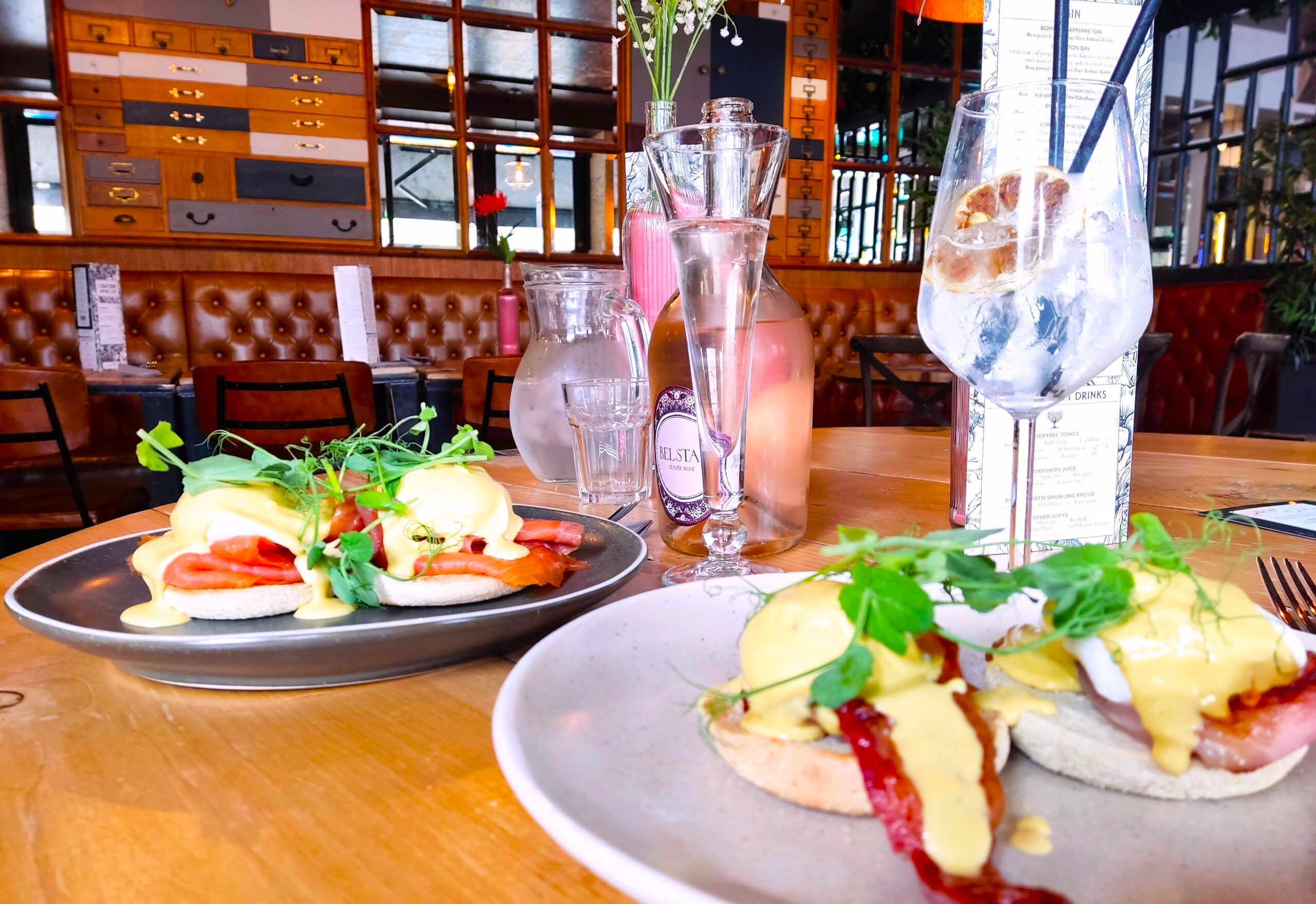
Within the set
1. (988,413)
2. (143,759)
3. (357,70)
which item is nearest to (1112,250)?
(988,413)

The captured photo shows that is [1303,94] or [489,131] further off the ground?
[1303,94]

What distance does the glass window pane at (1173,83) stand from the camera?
6.58 meters

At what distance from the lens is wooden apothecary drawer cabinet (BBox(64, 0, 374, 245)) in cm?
480

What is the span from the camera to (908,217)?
6766 mm

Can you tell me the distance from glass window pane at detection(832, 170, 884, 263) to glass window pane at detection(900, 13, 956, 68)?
3.06 ft

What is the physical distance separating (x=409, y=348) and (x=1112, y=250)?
4.84 m

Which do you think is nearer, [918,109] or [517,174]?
[517,174]

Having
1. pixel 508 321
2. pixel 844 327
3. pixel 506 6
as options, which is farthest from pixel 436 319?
pixel 844 327

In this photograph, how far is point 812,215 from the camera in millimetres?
6461

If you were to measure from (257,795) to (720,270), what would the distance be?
20.4 inches

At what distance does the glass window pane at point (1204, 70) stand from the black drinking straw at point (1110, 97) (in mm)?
7267

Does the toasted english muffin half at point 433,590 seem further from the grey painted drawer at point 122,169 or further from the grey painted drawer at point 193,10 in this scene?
the grey painted drawer at point 193,10

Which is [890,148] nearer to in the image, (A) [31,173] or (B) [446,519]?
(A) [31,173]

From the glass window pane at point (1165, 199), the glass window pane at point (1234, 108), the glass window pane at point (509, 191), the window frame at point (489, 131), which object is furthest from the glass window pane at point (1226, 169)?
the glass window pane at point (509, 191)
